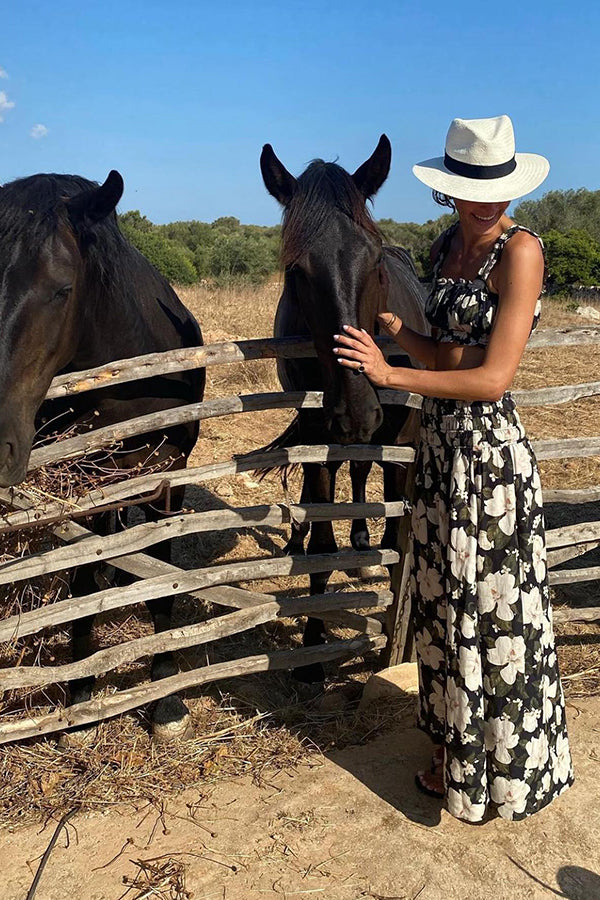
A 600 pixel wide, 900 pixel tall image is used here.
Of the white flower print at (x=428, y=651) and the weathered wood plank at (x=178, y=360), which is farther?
the weathered wood plank at (x=178, y=360)

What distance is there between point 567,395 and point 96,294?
93.0 inches

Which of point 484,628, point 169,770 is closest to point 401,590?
point 484,628

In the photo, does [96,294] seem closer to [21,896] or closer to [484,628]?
[484,628]

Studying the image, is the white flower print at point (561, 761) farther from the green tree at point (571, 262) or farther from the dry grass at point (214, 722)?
the green tree at point (571, 262)

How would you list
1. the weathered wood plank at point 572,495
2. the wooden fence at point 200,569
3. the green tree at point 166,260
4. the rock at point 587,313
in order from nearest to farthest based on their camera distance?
the wooden fence at point 200,569 → the weathered wood plank at point 572,495 → the rock at point 587,313 → the green tree at point 166,260

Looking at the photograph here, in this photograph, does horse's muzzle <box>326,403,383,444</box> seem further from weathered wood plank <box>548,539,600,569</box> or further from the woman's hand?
weathered wood plank <box>548,539,600,569</box>

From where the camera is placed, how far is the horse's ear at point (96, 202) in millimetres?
2502

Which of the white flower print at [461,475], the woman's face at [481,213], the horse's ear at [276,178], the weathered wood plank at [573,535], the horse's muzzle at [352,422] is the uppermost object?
the horse's ear at [276,178]

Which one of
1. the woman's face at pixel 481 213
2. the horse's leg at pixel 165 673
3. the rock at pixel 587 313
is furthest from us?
the rock at pixel 587 313

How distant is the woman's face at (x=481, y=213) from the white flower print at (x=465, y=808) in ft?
6.48

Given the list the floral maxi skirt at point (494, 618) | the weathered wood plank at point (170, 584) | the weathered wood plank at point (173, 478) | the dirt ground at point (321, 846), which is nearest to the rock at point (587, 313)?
the weathered wood plank at point (173, 478)

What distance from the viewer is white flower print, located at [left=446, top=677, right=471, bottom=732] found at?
2.34 meters

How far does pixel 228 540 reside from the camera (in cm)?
559

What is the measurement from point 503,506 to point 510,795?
1.03 metres
